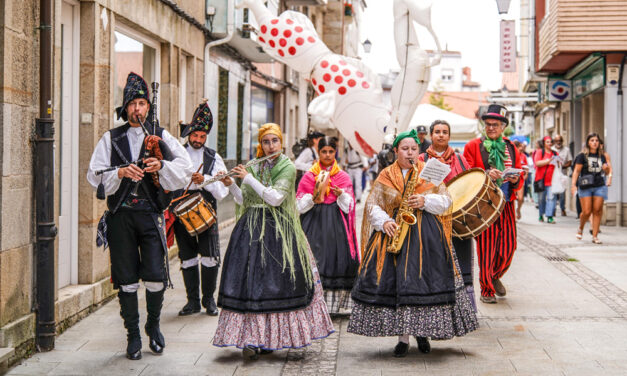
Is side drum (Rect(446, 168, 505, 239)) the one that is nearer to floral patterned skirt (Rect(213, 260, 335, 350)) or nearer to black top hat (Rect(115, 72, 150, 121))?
floral patterned skirt (Rect(213, 260, 335, 350))

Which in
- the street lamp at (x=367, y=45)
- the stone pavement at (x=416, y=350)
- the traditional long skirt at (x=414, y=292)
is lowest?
the stone pavement at (x=416, y=350)

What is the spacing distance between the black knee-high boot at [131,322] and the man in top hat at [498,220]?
→ 12.4 ft

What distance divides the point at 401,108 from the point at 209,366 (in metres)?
6.60

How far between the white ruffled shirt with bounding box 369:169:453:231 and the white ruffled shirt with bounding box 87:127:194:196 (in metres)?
1.39

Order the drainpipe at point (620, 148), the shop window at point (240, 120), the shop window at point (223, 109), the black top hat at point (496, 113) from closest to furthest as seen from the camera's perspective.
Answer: the black top hat at point (496, 113) < the shop window at point (223, 109) < the drainpipe at point (620, 148) < the shop window at point (240, 120)

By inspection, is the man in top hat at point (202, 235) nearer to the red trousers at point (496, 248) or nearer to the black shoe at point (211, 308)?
the black shoe at point (211, 308)

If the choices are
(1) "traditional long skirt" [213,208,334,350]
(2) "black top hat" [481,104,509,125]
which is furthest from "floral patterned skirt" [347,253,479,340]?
(2) "black top hat" [481,104,509,125]

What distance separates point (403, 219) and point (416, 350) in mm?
1124

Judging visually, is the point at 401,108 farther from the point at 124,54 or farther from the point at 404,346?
the point at 404,346

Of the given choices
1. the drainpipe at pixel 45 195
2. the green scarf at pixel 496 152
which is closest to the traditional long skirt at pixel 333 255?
the green scarf at pixel 496 152

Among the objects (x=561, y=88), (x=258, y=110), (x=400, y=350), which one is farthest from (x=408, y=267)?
(x=561, y=88)

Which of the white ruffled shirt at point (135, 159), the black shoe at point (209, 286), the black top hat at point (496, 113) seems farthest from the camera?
the black top hat at point (496, 113)

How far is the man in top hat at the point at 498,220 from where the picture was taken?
8.42 metres

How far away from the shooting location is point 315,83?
12.3 m
